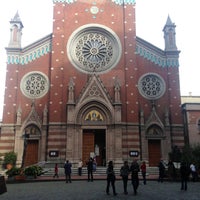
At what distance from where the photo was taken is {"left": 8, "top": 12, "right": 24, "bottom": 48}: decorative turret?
1382 inches

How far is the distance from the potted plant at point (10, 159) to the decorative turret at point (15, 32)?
13199 millimetres

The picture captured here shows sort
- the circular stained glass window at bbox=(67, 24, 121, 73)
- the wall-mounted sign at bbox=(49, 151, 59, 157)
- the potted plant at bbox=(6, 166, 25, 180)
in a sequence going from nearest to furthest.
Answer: the potted plant at bbox=(6, 166, 25, 180) → the wall-mounted sign at bbox=(49, 151, 59, 157) → the circular stained glass window at bbox=(67, 24, 121, 73)

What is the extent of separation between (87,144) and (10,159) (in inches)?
339

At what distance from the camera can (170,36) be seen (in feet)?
120

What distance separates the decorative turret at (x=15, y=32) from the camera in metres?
35.1

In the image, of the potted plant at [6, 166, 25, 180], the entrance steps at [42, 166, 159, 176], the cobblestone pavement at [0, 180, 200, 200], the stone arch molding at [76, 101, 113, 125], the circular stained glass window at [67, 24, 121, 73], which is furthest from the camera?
the circular stained glass window at [67, 24, 121, 73]

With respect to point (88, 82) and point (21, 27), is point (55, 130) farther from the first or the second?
point (21, 27)

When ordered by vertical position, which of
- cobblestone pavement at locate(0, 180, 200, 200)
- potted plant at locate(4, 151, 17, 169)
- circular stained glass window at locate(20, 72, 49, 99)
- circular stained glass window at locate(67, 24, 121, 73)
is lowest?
cobblestone pavement at locate(0, 180, 200, 200)

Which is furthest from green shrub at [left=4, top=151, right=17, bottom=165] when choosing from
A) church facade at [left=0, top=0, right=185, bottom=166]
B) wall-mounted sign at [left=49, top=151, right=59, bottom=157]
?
wall-mounted sign at [left=49, top=151, right=59, bottom=157]

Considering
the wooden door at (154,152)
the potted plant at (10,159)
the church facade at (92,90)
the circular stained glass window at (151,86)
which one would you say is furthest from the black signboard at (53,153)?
the circular stained glass window at (151,86)

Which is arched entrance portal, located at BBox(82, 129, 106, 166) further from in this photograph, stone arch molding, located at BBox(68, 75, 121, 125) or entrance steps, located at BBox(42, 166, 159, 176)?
entrance steps, located at BBox(42, 166, 159, 176)

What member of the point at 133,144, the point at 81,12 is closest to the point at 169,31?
the point at 81,12

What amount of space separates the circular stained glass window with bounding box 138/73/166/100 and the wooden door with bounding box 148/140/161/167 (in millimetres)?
5463

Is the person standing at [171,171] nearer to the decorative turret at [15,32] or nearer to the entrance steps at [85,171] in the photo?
the entrance steps at [85,171]
